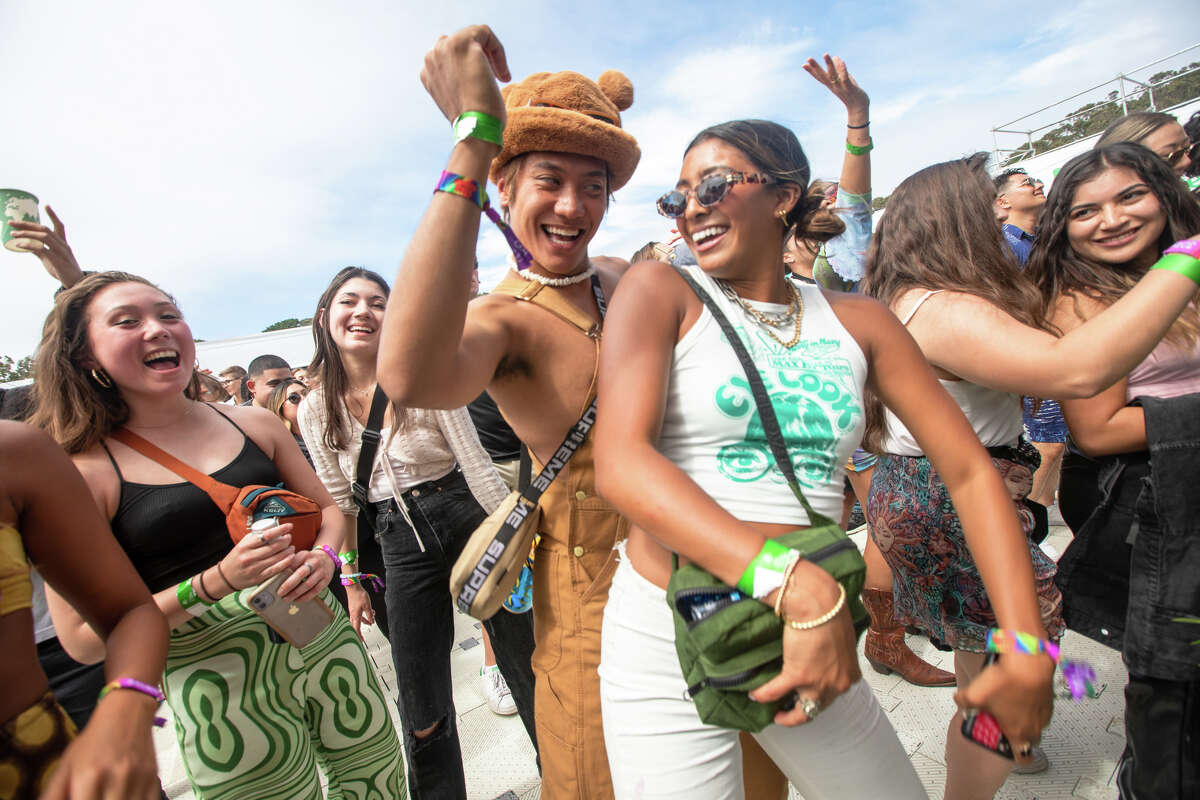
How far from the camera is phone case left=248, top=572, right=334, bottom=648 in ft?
5.39

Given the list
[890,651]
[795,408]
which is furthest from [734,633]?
[890,651]

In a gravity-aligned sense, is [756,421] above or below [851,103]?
below

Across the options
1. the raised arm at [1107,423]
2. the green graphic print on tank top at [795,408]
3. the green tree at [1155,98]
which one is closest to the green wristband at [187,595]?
the green graphic print on tank top at [795,408]

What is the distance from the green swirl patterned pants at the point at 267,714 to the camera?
165 cm

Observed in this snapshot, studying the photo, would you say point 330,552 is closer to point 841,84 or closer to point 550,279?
point 550,279

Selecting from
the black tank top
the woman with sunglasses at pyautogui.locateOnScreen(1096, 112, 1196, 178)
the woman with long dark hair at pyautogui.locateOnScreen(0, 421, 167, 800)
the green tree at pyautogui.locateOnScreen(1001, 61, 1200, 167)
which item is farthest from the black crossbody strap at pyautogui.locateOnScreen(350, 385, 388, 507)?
the green tree at pyautogui.locateOnScreen(1001, 61, 1200, 167)

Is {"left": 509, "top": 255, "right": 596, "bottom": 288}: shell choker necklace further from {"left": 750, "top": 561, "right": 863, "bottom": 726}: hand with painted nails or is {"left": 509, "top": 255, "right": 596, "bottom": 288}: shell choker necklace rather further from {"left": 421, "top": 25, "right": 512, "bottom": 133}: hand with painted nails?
{"left": 750, "top": 561, "right": 863, "bottom": 726}: hand with painted nails

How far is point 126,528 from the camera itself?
1.66 meters

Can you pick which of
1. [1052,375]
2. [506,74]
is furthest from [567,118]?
[1052,375]

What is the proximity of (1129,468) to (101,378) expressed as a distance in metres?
3.13

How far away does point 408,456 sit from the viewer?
2.62 m

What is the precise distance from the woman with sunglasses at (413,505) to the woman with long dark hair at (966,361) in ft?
4.70

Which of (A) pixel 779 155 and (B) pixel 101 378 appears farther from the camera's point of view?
(B) pixel 101 378

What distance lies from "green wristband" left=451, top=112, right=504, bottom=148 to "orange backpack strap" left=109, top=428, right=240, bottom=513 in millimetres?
1338
